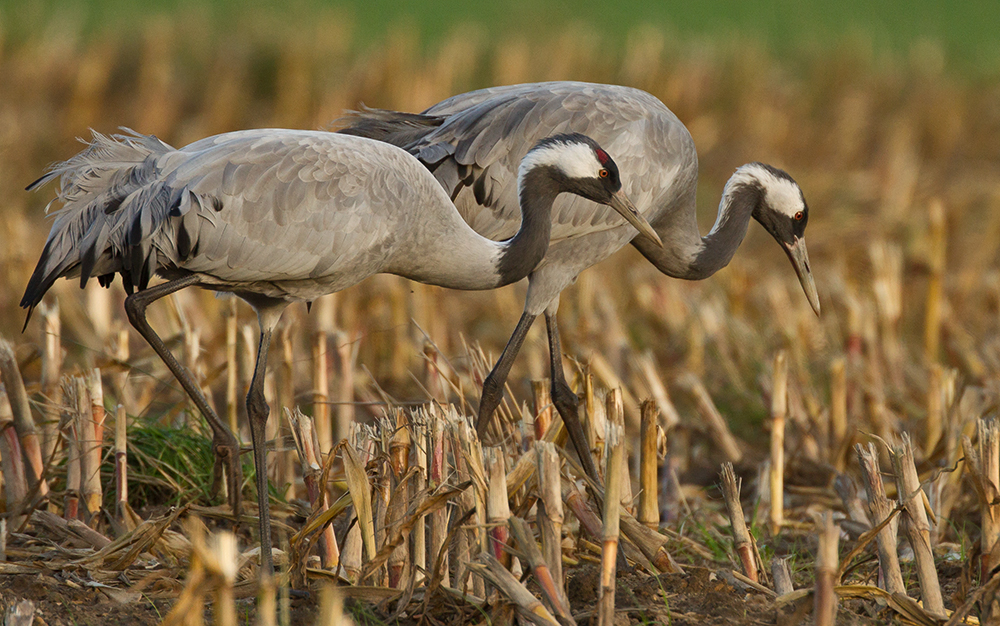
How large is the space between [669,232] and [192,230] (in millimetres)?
2104

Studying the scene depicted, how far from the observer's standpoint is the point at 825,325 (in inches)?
254

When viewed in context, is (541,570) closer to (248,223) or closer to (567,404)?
(248,223)

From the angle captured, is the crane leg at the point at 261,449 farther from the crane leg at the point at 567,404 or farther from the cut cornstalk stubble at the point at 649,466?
the cut cornstalk stubble at the point at 649,466

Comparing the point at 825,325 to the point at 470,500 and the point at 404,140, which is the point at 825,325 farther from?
the point at 470,500

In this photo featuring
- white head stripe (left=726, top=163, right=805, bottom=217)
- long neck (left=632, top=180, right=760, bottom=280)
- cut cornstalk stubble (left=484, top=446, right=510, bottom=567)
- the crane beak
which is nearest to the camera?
cut cornstalk stubble (left=484, top=446, right=510, bottom=567)

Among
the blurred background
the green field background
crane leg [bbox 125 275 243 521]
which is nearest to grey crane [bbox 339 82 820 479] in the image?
the blurred background

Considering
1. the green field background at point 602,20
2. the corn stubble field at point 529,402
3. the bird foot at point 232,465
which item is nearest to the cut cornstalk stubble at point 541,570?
the corn stubble field at point 529,402

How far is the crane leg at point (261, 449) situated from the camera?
10.6 ft

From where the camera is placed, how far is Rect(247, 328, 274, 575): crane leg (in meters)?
3.22

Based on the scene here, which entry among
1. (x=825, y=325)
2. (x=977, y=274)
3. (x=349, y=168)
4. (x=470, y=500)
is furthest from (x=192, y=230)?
(x=977, y=274)

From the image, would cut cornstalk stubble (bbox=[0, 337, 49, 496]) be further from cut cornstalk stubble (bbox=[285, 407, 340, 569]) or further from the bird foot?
cut cornstalk stubble (bbox=[285, 407, 340, 569])

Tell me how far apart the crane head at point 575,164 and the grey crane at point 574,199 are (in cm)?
41

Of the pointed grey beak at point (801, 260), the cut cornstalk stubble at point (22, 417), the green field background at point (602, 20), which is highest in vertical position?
the green field background at point (602, 20)

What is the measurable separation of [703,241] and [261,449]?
206cm
